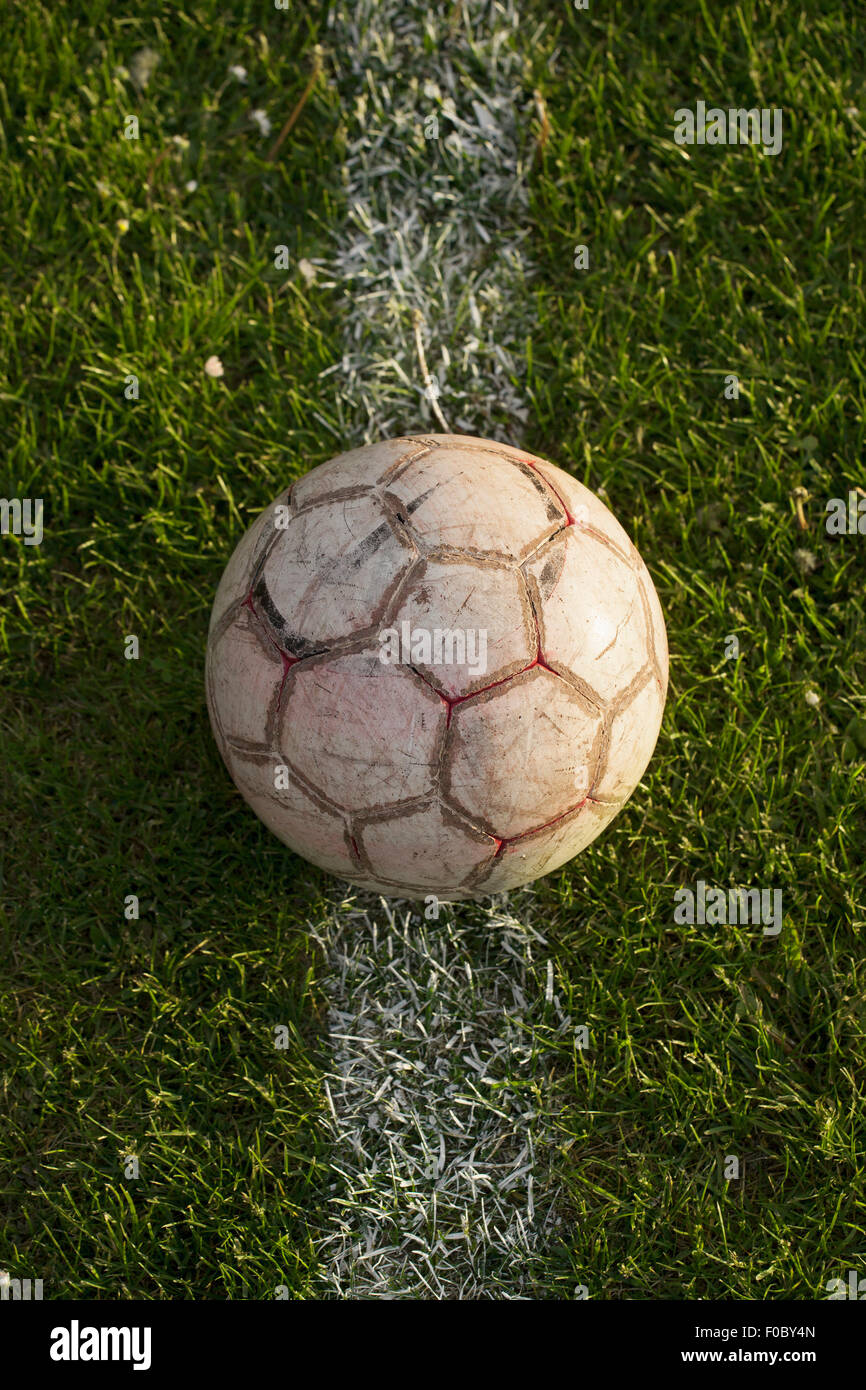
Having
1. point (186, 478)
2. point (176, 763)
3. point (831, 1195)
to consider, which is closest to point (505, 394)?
point (186, 478)

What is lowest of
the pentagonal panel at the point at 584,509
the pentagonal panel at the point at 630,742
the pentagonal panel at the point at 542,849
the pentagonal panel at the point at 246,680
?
the pentagonal panel at the point at 542,849

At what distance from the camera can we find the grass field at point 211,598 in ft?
10.3

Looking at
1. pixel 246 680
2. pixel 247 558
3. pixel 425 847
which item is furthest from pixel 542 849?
pixel 247 558

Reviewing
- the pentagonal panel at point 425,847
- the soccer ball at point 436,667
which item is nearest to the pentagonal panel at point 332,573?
the soccer ball at point 436,667

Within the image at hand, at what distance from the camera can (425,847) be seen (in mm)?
2602

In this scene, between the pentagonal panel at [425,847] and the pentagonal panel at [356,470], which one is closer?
the pentagonal panel at [425,847]

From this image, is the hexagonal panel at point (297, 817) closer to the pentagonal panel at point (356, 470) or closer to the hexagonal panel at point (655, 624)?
the pentagonal panel at point (356, 470)

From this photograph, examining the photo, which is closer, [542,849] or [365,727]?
[365,727]

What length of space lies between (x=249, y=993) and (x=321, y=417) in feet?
A: 6.23

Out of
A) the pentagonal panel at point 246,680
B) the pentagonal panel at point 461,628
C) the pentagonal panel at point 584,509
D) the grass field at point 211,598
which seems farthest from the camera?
the grass field at point 211,598

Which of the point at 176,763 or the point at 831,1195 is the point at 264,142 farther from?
the point at 831,1195

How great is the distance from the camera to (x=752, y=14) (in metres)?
4.13

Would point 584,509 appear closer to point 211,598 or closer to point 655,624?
point 655,624

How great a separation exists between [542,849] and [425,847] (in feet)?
1.05
